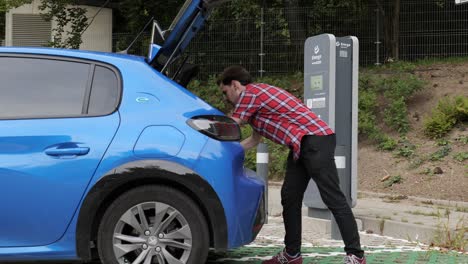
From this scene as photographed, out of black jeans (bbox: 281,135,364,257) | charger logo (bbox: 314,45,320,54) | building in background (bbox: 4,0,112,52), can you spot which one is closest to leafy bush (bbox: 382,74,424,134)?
charger logo (bbox: 314,45,320,54)

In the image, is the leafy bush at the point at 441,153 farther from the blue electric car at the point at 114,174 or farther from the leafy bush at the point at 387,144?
the blue electric car at the point at 114,174

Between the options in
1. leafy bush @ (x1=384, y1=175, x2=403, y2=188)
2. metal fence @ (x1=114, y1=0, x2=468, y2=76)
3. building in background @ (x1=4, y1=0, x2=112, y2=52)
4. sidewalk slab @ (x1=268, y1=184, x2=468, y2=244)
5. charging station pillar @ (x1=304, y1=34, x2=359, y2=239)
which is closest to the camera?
sidewalk slab @ (x1=268, y1=184, x2=468, y2=244)

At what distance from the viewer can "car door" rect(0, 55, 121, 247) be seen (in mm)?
4602

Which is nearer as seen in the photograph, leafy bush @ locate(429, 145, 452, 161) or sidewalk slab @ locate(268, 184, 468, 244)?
sidewalk slab @ locate(268, 184, 468, 244)

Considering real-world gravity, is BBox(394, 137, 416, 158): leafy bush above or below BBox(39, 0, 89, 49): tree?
below

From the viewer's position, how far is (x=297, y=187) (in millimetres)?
5578

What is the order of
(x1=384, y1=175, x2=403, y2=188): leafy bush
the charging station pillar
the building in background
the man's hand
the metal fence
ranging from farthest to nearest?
1. the building in background
2. the metal fence
3. (x1=384, y1=175, x2=403, y2=188): leafy bush
4. the charging station pillar
5. the man's hand

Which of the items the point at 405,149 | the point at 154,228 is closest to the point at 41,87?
the point at 154,228

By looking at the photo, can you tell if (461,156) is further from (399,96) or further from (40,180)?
(40,180)

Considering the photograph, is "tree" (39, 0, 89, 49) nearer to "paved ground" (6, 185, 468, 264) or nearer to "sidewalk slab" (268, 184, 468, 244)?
"sidewalk slab" (268, 184, 468, 244)

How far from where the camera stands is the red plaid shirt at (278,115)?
17.3 ft

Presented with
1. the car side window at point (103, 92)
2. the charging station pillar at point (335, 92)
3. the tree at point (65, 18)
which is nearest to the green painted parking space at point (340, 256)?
the charging station pillar at point (335, 92)

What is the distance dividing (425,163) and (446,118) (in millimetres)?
1448

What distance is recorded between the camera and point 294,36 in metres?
18.0
